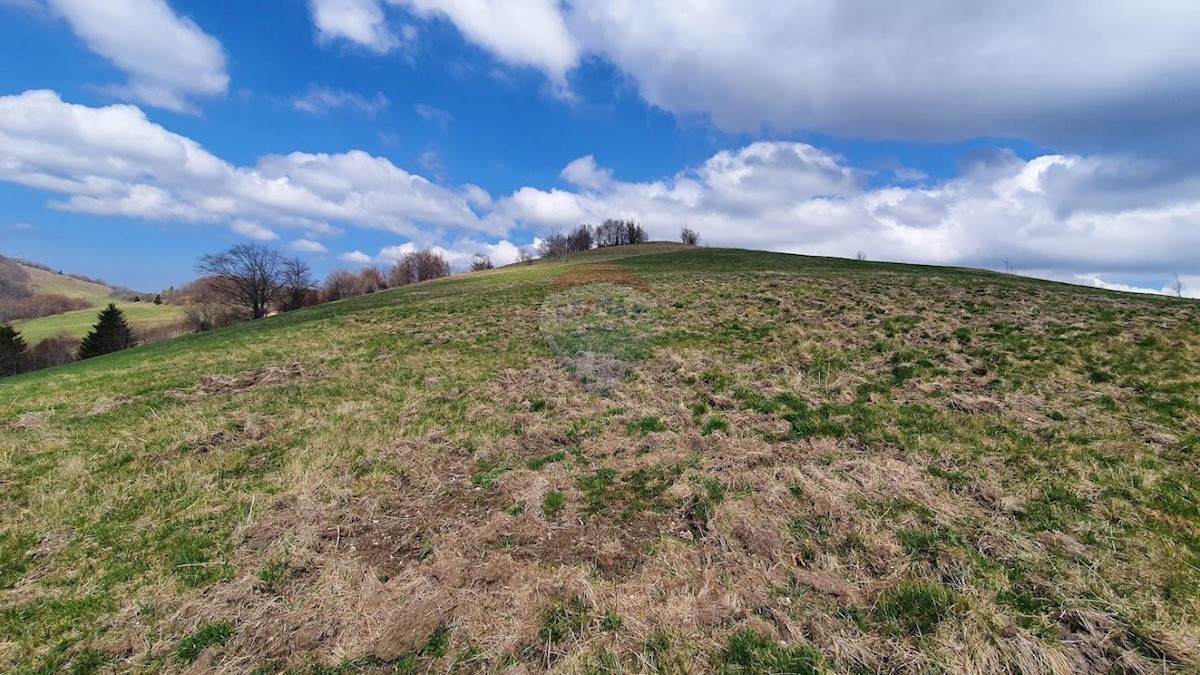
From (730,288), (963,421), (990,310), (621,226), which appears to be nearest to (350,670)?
(963,421)

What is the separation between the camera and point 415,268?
87688 millimetres

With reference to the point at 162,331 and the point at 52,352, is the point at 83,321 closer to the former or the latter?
the point at 52,352

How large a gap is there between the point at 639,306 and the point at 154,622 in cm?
1782

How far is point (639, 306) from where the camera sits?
2077 centimetres

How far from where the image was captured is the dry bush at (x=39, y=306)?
8506cm

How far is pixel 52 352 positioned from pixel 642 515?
3495 inches

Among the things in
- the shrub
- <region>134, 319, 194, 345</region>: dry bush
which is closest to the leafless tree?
the shrub

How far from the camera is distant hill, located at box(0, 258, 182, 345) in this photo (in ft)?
232

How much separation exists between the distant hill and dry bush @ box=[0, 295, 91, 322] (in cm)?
15

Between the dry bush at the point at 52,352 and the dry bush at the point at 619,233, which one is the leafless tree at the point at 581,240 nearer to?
the dry bush at the point at 619,233

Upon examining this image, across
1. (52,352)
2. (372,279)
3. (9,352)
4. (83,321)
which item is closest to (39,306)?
(83,321)

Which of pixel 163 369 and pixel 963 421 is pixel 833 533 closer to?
pixel 963 421

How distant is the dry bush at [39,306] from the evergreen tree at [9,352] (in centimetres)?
5015

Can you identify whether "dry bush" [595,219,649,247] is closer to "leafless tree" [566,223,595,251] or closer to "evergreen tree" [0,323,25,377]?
"leafless tree" [566,223,595,251]
